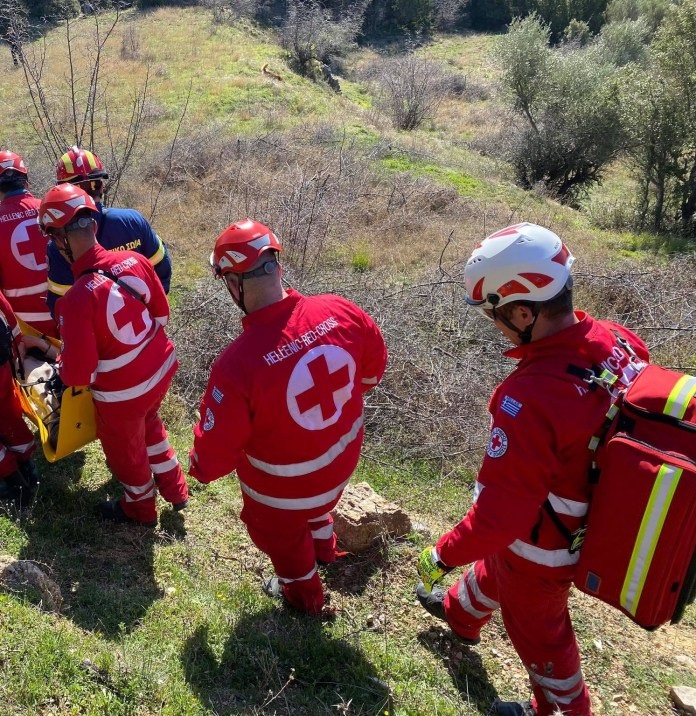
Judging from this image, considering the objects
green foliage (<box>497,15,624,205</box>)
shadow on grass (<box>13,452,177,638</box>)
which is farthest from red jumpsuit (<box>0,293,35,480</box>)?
green foliage (<box>497,15,624,205</box>)

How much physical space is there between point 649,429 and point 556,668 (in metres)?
1.17

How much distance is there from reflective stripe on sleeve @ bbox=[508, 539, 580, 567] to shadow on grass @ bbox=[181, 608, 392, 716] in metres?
0.91

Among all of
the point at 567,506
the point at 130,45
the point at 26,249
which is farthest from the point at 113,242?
the point at 130,45

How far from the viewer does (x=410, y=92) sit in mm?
22031

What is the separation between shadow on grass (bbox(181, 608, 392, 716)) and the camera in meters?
2.43

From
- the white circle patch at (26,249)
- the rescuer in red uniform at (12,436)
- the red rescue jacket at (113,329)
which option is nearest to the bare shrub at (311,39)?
the white circle patch at (26,249)

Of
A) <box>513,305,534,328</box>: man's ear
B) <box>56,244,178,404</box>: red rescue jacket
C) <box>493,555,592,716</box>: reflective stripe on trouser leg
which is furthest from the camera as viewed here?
<box>56,244,178,404</box>: red rescue jacket

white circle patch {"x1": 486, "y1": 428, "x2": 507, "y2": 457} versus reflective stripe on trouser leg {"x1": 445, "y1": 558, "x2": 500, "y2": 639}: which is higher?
white circle patch {"x1": 486, "y1": 428, "x2": 507, "y2": 457}

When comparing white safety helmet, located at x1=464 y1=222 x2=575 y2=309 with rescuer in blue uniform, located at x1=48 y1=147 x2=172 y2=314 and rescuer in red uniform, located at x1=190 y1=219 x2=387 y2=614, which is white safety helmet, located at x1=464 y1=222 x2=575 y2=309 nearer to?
rescuer in red uniform, located at x1=190 y1=219 x2=387 y2=614

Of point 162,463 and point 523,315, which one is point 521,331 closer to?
point 523,315

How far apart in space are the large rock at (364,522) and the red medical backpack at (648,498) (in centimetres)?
171

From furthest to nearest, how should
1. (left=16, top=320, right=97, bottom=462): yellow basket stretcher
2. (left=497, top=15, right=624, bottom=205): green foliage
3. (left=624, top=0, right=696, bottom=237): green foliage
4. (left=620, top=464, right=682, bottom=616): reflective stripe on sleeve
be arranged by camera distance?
(left=497, top=15, right=624, bottom=205): green foliage, (left=624, top=0, right=696, bottom=237): green foliage, (left=16, top=320, right=97, bottom=462): yellow basket stretcher, (left=620, top=464, right=682, bottom=616): reflective stripe on sleeve

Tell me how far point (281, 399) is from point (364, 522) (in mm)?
1432

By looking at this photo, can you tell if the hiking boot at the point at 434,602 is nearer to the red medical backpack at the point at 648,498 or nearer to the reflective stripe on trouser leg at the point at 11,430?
the red medical backpack at the point at 648,498
